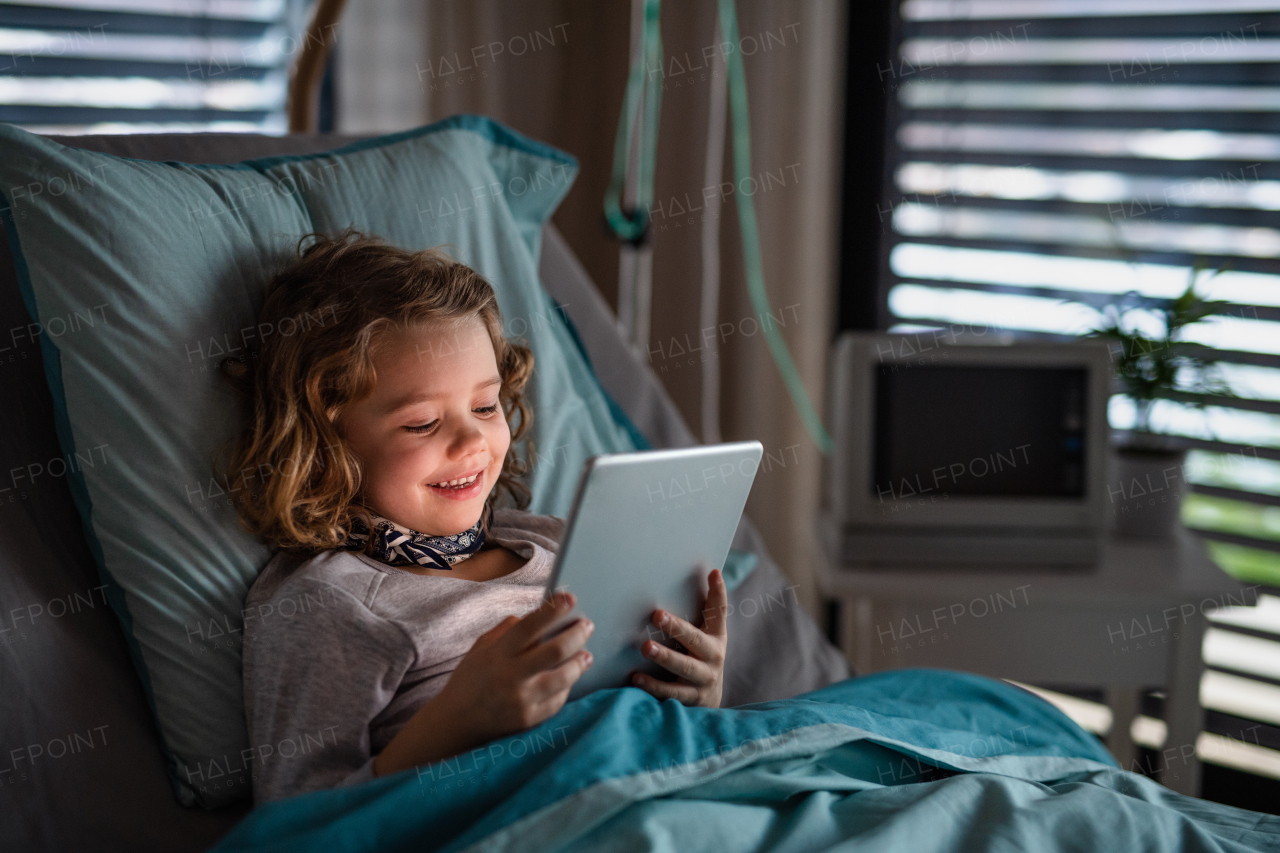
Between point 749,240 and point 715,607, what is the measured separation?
126cm

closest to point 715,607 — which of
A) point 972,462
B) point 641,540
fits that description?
point 641,540

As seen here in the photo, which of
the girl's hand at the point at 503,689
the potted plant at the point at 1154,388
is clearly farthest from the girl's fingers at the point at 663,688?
the potted plant at the point at 1154,388

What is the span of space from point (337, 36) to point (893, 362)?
4.04 ft

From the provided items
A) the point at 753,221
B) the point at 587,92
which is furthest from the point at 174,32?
the point at 753,221

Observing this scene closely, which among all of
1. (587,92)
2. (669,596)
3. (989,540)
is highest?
→ (587,92)

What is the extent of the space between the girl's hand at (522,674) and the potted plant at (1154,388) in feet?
3.74

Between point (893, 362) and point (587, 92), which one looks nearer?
point (893, 362)

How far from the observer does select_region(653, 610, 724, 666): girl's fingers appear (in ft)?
2.80

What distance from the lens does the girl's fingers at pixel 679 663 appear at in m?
0.85

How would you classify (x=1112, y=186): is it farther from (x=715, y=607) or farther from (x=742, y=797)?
(x=742, y=797)

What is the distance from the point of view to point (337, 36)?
6.36 feet

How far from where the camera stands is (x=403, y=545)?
3.05ft

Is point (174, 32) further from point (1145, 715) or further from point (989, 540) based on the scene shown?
point (1145, 715)

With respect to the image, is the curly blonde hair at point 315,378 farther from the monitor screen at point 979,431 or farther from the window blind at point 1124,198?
the window blind at point 1124,198
